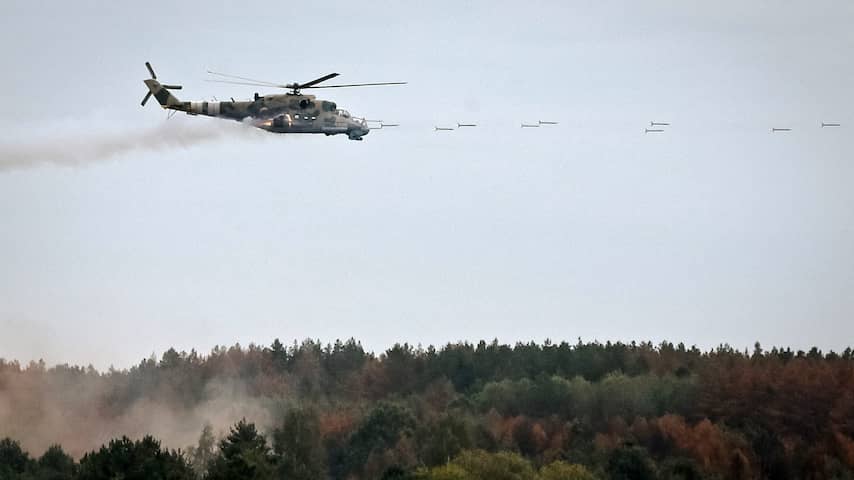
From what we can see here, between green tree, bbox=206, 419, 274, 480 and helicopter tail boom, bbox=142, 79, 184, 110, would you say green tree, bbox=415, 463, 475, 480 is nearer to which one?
green tree, bbox=206, 419, 274, 480

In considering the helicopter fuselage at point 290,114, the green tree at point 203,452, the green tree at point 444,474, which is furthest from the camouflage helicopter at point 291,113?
the green tree at point 203,452

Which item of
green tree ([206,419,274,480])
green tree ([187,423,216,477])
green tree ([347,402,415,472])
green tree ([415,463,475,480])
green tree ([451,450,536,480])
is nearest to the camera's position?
green tree ([206,419,274,480])

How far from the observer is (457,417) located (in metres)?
121

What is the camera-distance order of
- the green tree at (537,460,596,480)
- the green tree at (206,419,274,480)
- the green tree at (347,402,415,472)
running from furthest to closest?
the green tree at (347,402,415,472) → the green tree at (537,460,596,480) → the green tree at (206,419,274,480)

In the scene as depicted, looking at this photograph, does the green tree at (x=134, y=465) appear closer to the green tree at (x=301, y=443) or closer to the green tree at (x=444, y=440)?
the green tree at (x=301, y=443)

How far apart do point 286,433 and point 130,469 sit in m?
36.1

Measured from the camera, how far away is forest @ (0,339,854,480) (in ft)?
339

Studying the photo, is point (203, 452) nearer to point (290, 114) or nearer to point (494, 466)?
point (494, 466)

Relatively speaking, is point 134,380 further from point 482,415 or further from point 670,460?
point 670,460

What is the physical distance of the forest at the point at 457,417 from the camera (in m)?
103

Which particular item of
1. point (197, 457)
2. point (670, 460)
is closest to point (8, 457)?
point (197, 457)

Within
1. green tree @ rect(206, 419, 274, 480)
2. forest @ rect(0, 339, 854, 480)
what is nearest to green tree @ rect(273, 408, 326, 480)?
forest @ rect(0, 339, 854, 480)

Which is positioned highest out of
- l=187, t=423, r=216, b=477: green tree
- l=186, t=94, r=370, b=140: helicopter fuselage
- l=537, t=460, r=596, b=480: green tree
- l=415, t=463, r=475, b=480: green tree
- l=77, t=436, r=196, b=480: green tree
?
l=186, t=94, r=370, b=140: helicopter fuselage

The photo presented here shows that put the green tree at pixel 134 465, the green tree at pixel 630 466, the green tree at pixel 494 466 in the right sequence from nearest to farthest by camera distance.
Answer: the green tree at pixel 134 465, the green tree at pixel 494 466, the green tree at pixel 630 466
